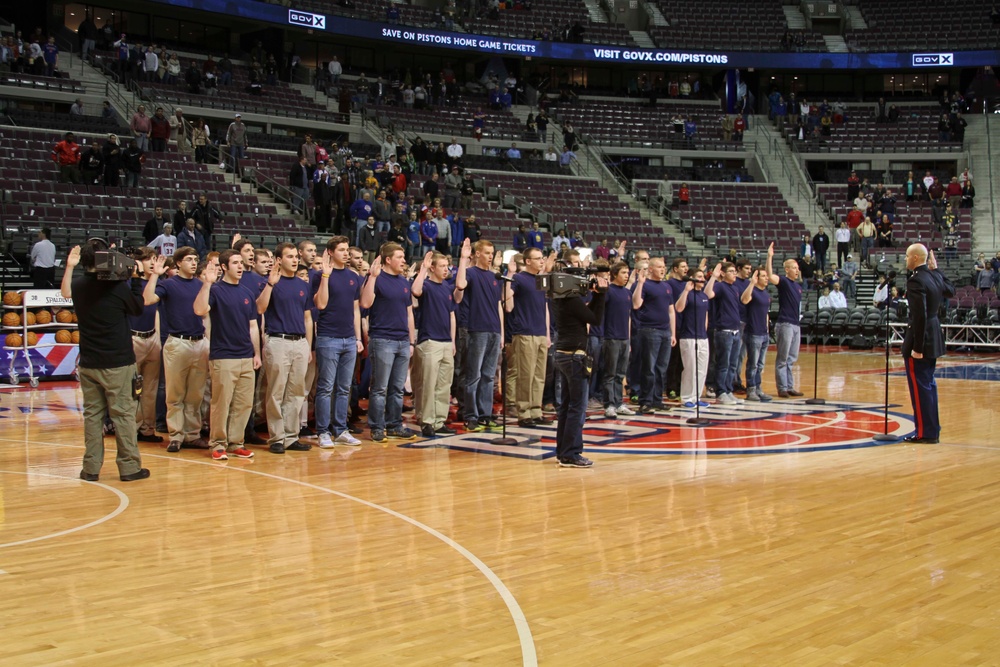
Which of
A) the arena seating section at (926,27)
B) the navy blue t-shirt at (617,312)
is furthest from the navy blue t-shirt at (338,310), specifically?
the arena seating section at (926,27)

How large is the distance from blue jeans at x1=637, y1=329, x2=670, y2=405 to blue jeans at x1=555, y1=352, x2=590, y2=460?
4.05 m

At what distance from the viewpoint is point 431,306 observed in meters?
11.1

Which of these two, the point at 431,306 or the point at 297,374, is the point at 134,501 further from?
the point at 431,306

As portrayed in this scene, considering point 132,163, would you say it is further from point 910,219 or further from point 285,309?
point 910,219

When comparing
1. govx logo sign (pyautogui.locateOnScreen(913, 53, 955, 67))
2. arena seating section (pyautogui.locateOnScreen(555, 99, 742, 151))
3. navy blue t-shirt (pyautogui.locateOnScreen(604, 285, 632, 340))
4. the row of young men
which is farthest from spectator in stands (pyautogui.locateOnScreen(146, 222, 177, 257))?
govx logo sign (pyautogui.locateOnScreen(913, 53, 955, 67))

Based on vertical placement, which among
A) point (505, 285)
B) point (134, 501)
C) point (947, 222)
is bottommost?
point (134, 501)

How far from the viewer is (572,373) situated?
9.09 metres

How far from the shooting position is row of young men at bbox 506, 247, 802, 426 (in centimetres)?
1179

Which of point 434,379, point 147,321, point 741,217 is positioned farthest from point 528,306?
point 741,217

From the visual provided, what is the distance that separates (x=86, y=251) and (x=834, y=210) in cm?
3037

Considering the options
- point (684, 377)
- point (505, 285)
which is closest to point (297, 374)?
point (505, 285)

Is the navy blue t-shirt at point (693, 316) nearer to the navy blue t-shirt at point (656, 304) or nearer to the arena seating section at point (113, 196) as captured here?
the navy blue t-shirt at point (656, 304)

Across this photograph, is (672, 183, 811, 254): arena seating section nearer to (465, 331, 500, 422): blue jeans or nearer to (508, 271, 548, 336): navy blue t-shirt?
(508, 271, 548, 336): navy blue t-shirt

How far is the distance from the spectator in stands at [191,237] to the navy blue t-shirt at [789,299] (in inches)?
401
